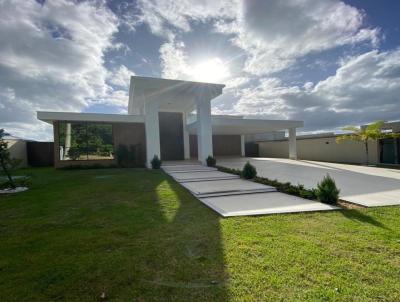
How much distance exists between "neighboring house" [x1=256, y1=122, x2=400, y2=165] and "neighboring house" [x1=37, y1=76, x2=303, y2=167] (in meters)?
2.99

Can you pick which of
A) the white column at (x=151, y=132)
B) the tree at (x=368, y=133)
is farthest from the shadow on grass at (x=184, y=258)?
the tree at (x=368, y=133)

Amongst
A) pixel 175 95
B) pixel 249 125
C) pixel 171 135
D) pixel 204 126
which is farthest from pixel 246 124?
pixel 171 135

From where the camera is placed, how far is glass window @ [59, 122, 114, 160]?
14367mm

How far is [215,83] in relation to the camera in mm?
13344

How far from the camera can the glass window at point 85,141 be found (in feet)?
47.1

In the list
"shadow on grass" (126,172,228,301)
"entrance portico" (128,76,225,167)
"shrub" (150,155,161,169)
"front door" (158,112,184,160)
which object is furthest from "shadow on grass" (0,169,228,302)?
"front door" (158,112,184,160)

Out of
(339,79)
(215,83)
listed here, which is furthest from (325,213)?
(339,79)

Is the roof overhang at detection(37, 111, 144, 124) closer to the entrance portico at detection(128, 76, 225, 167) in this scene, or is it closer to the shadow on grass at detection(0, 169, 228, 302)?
the entrance portico at detection(128, 76, 225, 167)

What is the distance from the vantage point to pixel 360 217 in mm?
4227

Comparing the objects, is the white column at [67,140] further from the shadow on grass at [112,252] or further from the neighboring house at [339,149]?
Result: the neighboring house at [339,149]

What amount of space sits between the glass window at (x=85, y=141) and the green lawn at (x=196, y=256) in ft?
34.2

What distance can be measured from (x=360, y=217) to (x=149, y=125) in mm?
11751

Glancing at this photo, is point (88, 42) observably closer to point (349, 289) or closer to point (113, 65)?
point (113, 65)

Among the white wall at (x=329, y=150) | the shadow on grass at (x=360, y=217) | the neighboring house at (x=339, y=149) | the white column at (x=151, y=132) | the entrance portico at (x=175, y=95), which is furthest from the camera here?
the white wall at (x=329, y=150)
